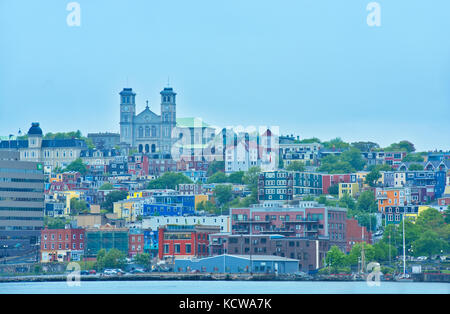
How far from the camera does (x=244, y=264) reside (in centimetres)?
3706

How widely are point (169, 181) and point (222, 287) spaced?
1163 inches

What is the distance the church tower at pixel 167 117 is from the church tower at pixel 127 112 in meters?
1.92

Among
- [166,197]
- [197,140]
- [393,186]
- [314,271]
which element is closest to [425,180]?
[393,186]

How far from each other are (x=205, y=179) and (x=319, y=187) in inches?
336

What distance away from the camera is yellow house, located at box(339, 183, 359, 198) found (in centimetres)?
5358

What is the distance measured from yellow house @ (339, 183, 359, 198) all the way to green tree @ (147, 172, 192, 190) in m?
7.50

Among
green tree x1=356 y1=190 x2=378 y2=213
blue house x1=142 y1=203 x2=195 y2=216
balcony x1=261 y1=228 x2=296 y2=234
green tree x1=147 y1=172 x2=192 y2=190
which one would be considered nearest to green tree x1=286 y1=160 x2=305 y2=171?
green tree x1=147 y1=172 x2=192 y2=190

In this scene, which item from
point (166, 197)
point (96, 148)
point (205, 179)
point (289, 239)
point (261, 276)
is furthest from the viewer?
point (96, 148)

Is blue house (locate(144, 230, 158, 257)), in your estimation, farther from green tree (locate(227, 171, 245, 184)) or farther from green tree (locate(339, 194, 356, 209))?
green tree (locate(227, 171, 245, 184))

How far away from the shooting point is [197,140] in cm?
6506

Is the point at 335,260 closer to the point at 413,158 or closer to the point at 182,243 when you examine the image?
the point at 182,243

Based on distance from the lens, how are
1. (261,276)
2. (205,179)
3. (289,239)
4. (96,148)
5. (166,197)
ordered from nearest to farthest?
1. (261,276)
2. (289,239)
3. (166,197)
4. (205,179)
5. (96,148)

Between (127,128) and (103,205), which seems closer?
(103,205)

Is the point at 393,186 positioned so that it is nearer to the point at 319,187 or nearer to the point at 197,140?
the point at 319,187
